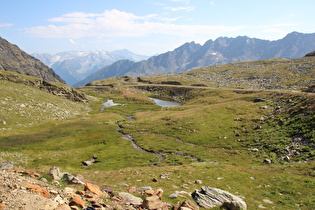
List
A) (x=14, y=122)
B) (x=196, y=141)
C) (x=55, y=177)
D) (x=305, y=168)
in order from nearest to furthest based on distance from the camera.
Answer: (x=55, y=177) → (x=305, y=168) → (x=196, y=141) → (x=14, y=122)

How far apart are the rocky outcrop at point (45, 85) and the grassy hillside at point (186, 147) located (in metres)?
8.70

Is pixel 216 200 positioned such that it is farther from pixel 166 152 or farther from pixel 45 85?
pixel 45 85

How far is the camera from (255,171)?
3042 cm

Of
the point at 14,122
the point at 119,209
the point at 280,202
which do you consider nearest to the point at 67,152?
the point at 14,122

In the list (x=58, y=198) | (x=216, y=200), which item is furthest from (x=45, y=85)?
(x=216, y=200)

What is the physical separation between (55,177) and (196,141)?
40.3 meters

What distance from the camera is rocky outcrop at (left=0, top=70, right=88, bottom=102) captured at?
9043 cm

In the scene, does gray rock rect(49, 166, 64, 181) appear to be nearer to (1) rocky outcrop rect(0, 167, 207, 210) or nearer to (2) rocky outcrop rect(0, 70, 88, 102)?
(1) rocky outcrop rect(0, 167, 207, 210)

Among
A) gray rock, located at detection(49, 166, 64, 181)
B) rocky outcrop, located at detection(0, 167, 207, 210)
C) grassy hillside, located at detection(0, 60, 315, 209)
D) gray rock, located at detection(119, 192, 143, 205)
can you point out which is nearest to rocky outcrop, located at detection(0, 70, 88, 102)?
grassy hillside, located at detection(0, 60, 315, 209)

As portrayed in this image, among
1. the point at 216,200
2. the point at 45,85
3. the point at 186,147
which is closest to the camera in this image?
the point at 216,200

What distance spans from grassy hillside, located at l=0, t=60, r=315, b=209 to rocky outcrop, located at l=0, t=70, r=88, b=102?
8.70 metres

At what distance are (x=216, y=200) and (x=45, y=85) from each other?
10953 cm

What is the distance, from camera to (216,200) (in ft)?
58.8

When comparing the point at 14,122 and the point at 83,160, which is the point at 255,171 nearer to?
the point at 83,160
